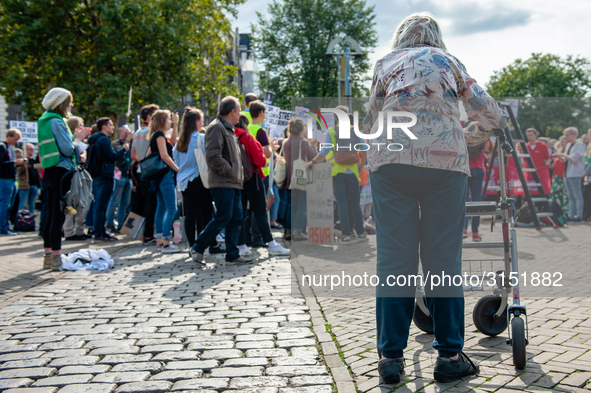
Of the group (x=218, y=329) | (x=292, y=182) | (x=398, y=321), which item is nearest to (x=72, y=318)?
(x=218, y=329)

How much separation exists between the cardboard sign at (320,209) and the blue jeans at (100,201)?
3551 millimetres

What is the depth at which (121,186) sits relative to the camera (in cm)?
1155

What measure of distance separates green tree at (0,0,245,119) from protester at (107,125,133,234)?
13.1 meters

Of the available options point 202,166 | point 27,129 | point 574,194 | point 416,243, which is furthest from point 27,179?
point 574,194

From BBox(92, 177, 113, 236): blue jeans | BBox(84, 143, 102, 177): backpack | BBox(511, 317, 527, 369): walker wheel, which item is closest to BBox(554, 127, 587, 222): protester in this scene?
BBox(92, 177, 113, 236): blue jeans

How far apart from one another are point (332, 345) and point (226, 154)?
3.77 m

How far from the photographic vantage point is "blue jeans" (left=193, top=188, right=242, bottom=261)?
6926mm

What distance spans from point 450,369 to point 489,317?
92 cm

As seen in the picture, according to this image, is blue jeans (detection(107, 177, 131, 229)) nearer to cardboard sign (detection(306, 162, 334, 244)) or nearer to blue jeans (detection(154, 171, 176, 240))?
blue jeans (detection(154, 171, 176, 240))

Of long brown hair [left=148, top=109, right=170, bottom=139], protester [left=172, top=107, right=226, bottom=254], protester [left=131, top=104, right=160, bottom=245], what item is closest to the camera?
protester [left=172, top=107, right=226, bottom=254]

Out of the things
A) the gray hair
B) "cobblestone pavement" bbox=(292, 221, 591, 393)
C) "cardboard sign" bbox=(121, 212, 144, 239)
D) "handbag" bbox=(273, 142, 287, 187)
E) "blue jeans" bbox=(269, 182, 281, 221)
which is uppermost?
the gray hair

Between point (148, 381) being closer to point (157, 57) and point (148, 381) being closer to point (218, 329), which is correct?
point (218, 329)

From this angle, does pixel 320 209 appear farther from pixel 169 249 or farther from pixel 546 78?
pixel 546 78

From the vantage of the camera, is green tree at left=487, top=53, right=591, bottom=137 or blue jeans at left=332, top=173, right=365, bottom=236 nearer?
blue jeans at left=332, top=173, right=365, bottom=236
